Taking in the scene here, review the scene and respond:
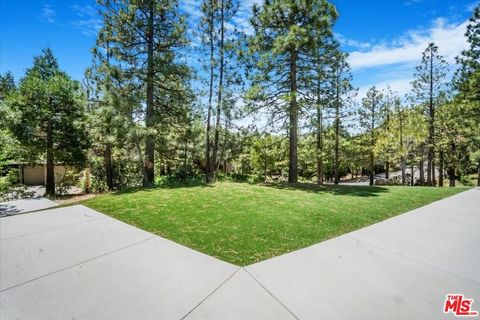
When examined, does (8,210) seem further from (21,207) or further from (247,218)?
(247,218)

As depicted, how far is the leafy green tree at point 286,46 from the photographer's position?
33.2ft

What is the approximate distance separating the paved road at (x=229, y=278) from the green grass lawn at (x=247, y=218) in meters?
0.28

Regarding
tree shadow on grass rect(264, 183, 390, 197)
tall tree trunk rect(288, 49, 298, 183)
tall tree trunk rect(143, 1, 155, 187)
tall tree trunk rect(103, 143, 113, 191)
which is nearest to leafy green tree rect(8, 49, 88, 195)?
tall tree trunk rect(103, 143, 113, 191)

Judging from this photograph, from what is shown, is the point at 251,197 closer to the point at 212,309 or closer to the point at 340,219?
the point at 340,219

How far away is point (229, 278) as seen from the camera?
2.72 meters

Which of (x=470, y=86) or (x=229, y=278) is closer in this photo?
(x=229, y=278)

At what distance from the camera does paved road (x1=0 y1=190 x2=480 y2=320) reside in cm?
222

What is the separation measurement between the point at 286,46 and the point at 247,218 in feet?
27.6

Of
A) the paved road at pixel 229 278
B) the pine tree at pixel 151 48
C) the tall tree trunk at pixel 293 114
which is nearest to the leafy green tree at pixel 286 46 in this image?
the tall tree trunk at pixel 293 114

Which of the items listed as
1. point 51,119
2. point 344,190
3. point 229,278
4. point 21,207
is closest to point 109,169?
point 51,119

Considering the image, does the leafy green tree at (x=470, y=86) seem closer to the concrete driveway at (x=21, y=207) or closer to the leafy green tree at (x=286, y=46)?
the leafy green tree at (x=286, y=46)

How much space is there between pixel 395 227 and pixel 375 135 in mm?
20142

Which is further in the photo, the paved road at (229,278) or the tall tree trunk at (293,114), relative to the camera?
the tall tree trunk at (293,114)

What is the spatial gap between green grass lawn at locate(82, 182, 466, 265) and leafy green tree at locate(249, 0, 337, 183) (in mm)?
5584
